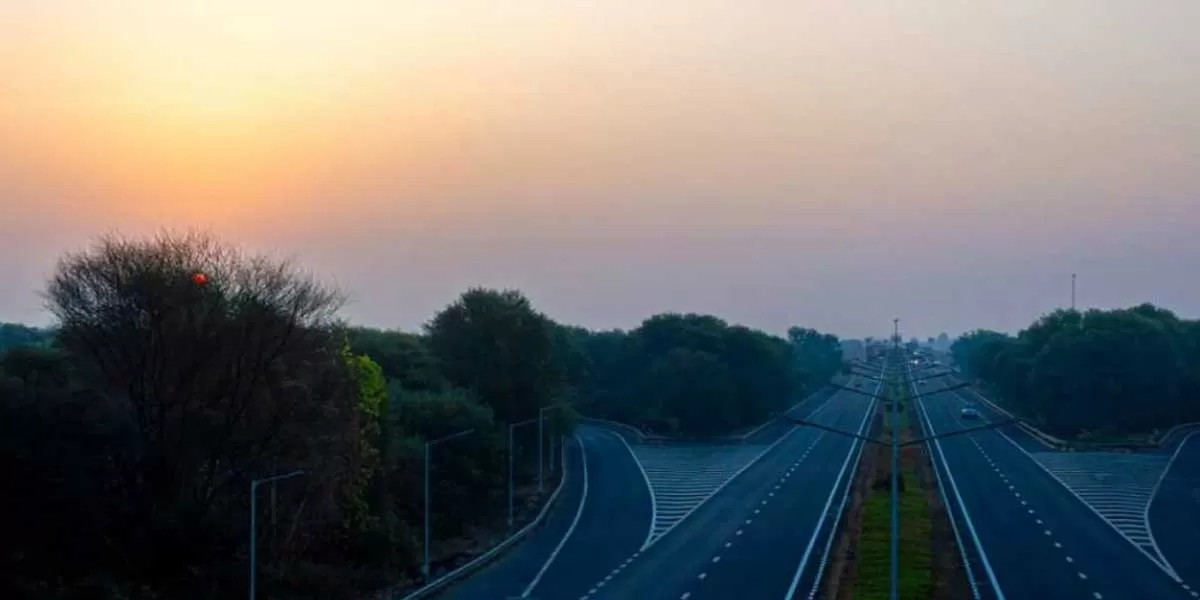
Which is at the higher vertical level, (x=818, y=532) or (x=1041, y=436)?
(x=1041, y=436)

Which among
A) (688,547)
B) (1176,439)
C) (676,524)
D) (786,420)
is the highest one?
(786,420)

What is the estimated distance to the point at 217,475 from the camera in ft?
121

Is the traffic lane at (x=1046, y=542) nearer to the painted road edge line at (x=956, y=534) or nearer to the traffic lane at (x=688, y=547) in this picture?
the painted road edge line at (x=956, y=534)

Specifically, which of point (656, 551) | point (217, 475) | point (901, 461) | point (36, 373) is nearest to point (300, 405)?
point (217, 475)

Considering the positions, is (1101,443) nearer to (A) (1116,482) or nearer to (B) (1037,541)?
(A) (1116,482)

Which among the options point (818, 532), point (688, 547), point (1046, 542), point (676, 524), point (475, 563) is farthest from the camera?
point (676, 524)

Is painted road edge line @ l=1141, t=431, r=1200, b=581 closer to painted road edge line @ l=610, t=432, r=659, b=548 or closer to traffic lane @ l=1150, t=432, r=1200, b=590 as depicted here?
traffic lane @ l=1150, t=432, r=1200, b=590

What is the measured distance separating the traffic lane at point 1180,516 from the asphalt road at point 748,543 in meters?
11.5

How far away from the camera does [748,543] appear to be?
161 ft

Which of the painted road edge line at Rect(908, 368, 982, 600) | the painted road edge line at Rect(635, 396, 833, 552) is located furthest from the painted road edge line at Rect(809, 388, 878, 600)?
the painted road edge line at Rect(635, 396, 833, 552)

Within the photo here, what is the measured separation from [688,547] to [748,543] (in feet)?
7.77

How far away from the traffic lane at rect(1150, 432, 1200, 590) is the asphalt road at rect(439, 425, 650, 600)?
59.1 ft

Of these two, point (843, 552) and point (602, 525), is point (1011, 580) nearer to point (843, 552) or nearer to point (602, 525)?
point (843, 552)

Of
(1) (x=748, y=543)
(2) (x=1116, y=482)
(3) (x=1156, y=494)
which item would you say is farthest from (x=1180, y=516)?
(1) (x=748, y=543)
